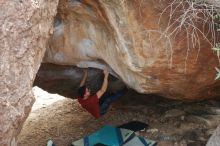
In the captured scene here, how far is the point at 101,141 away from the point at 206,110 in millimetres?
1242

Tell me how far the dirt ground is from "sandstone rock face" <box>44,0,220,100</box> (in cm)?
59

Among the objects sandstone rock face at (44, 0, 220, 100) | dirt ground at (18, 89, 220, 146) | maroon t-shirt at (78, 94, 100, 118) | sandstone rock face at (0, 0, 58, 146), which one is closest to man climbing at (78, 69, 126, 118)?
maroon t-shirt at (78, 94, 100, 118)

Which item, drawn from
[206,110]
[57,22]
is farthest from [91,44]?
[206,110]

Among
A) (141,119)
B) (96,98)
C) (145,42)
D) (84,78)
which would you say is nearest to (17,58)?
(145,42)

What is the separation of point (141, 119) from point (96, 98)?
79cm

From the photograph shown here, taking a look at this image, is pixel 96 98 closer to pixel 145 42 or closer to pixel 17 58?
pixel 145 42

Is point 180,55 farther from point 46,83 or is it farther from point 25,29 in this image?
point 46,83

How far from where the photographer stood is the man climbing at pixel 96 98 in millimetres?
5066

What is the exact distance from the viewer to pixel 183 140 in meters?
4.81

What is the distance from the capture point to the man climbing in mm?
5066

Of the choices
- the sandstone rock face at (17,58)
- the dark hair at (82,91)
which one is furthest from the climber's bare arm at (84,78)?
the sandstone rock face at (17,58)

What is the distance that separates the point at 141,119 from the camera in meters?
5.55

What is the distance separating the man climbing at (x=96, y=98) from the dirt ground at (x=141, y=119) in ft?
1.26

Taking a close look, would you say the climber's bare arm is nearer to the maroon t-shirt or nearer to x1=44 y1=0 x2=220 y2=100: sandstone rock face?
the maroon t-shirt
